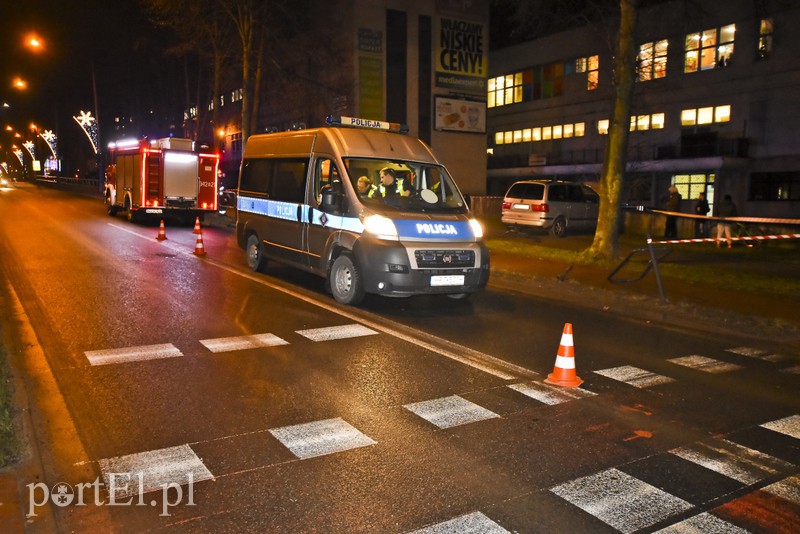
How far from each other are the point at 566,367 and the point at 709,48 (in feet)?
111

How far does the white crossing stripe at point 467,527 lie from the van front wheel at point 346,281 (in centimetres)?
628

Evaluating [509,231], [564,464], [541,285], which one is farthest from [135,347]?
[509,231]

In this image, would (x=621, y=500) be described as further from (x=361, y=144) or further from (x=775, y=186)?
(x=775, y=186)

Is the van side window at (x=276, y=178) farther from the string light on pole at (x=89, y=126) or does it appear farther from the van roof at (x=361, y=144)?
the string light on pole at (x=89, y=126)

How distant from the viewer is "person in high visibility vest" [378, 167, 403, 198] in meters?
10.7

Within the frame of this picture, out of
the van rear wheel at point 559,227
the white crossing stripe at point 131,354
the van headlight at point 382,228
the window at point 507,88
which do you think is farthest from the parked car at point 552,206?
the window at point 507,88

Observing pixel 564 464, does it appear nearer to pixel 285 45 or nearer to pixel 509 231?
pixel 509 231

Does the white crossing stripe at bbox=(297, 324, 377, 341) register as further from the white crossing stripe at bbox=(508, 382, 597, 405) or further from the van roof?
the van roof

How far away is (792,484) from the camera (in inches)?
182

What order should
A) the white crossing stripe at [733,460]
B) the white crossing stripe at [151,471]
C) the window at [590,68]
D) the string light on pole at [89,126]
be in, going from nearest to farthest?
the white crossing stripe at [151,471] < the white crossing stripe at [733,460] < the window at [590,68] < the string light on pole at [89,126]

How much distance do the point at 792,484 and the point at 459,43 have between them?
4265 centimetres

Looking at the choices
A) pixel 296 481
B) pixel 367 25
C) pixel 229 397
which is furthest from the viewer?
pixel 367 25

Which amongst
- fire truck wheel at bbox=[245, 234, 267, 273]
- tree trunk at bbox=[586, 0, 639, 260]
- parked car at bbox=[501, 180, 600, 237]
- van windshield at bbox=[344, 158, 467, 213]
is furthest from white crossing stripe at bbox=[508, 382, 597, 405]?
parked car at bbox=[501, 180, 600, 237]

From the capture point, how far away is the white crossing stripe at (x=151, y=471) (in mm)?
4387
